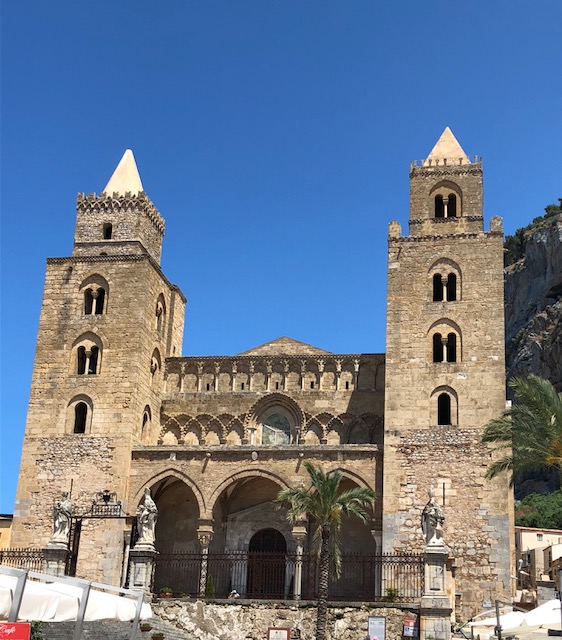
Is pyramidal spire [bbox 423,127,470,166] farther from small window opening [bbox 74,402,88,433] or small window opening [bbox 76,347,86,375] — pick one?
small window opening [bbox 74,402,88,433]

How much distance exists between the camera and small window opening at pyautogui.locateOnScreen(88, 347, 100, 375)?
36.1 metres

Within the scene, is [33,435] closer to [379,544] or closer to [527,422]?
[379,544]

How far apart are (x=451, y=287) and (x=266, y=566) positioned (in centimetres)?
1244

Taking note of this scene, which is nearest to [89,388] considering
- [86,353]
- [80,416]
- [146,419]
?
[80,416]

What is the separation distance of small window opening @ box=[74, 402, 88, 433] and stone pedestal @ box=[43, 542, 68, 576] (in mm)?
8452

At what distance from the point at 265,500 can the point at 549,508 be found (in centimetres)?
3259

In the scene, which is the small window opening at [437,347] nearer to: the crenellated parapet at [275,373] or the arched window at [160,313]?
the crenellated parapet at [275,373]

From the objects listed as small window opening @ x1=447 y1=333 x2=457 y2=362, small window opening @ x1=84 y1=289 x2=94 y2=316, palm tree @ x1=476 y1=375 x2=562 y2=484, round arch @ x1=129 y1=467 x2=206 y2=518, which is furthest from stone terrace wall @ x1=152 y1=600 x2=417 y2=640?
small window opening @ x1=84 y1=289 x2=94 y2=316

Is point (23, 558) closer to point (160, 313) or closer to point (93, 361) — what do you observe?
point (93, 361)

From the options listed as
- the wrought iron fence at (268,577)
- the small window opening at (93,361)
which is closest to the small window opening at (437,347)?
the wrought iron fence at (268,577)

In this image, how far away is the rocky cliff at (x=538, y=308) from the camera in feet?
221

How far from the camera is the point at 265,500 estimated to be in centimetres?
3544

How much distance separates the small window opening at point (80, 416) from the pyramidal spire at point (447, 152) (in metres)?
16.7

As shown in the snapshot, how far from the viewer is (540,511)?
61750 mm
